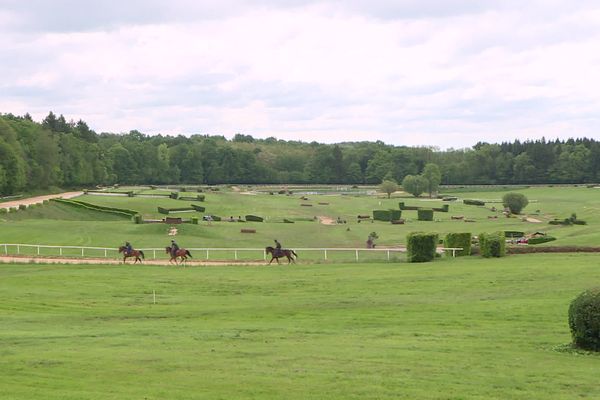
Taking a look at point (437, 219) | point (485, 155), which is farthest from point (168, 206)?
point (485, 155)

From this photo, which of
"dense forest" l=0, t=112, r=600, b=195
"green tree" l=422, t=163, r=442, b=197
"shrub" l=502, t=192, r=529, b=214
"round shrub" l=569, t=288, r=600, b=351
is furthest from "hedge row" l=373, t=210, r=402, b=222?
"dense forest" l=0, t=112, r=600, b=195

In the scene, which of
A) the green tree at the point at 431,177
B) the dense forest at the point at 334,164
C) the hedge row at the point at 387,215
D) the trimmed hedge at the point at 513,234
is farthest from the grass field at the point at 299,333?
the dense forest at the point at 334,164

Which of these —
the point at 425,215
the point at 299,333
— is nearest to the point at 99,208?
the point at 425,215

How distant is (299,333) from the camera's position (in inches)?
709

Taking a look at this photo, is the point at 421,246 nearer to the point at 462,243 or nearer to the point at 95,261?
the point at 462,243

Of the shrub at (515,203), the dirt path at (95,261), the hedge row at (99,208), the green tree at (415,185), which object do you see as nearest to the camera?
the dirt path at (95,261)

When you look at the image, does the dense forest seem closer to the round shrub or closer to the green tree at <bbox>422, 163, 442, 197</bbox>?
the green tree at <bbox>422, 163, 442, 197</bbox>

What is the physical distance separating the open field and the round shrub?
85.5 ft

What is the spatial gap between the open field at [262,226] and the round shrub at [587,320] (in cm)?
2605

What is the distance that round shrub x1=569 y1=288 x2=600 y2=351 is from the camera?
15.4m

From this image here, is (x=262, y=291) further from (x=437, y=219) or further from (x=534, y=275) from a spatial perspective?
(x=437, y=219)

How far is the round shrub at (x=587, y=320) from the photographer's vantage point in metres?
15.4

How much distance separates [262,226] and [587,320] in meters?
48.7

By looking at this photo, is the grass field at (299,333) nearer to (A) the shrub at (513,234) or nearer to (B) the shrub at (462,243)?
(B) the shrub at (462,243)
